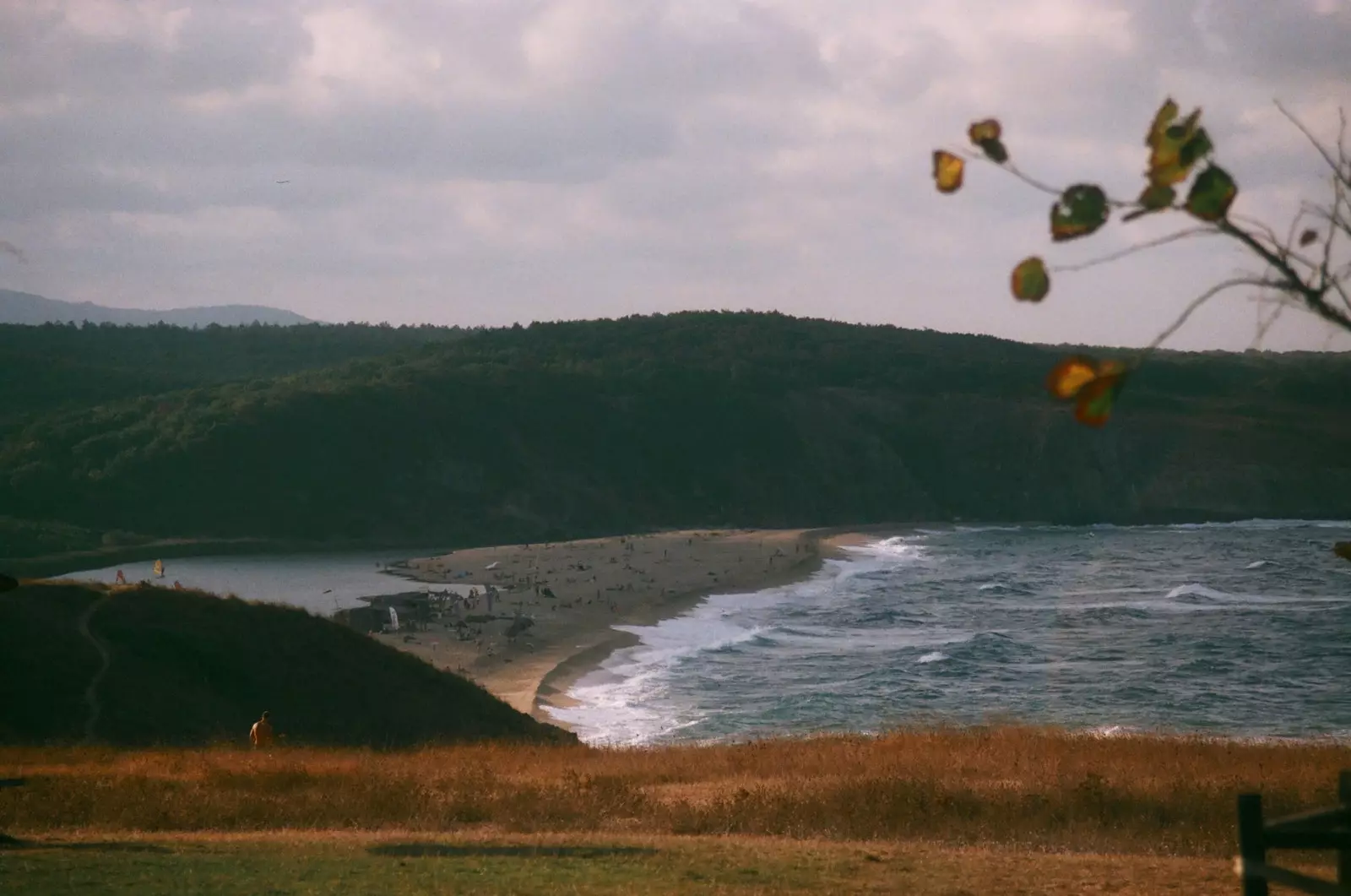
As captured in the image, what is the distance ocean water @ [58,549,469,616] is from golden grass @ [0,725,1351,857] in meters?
31.4

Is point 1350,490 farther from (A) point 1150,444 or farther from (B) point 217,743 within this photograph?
(B) point 217,743

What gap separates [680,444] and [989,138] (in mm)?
108348

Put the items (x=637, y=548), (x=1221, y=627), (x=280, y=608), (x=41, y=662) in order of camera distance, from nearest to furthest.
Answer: (x=41, y=662) → (x=280, y=608) → (x=1221, y=627) → (x=637, y=548)

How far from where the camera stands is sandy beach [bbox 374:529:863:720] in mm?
38812

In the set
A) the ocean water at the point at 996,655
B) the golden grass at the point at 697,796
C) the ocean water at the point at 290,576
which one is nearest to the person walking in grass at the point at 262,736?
the golden grass at the point at 697,796

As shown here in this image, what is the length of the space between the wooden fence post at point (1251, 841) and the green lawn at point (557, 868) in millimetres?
3813

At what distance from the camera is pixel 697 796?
A: 47.8 ft

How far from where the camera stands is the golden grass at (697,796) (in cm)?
1296

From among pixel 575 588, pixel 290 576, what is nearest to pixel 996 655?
pixel 575 588

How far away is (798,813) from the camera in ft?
44.0

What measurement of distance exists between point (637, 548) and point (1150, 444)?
52907mm

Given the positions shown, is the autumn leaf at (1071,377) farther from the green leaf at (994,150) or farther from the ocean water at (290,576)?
the ocean water at (290,576)

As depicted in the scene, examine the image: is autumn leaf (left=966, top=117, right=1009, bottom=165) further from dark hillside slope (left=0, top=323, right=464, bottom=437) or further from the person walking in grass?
dark hillside slope (left=0, top=323, right=464, bottom=437)

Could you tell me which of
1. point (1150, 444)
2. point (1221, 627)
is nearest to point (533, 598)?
point (1221, 627)
